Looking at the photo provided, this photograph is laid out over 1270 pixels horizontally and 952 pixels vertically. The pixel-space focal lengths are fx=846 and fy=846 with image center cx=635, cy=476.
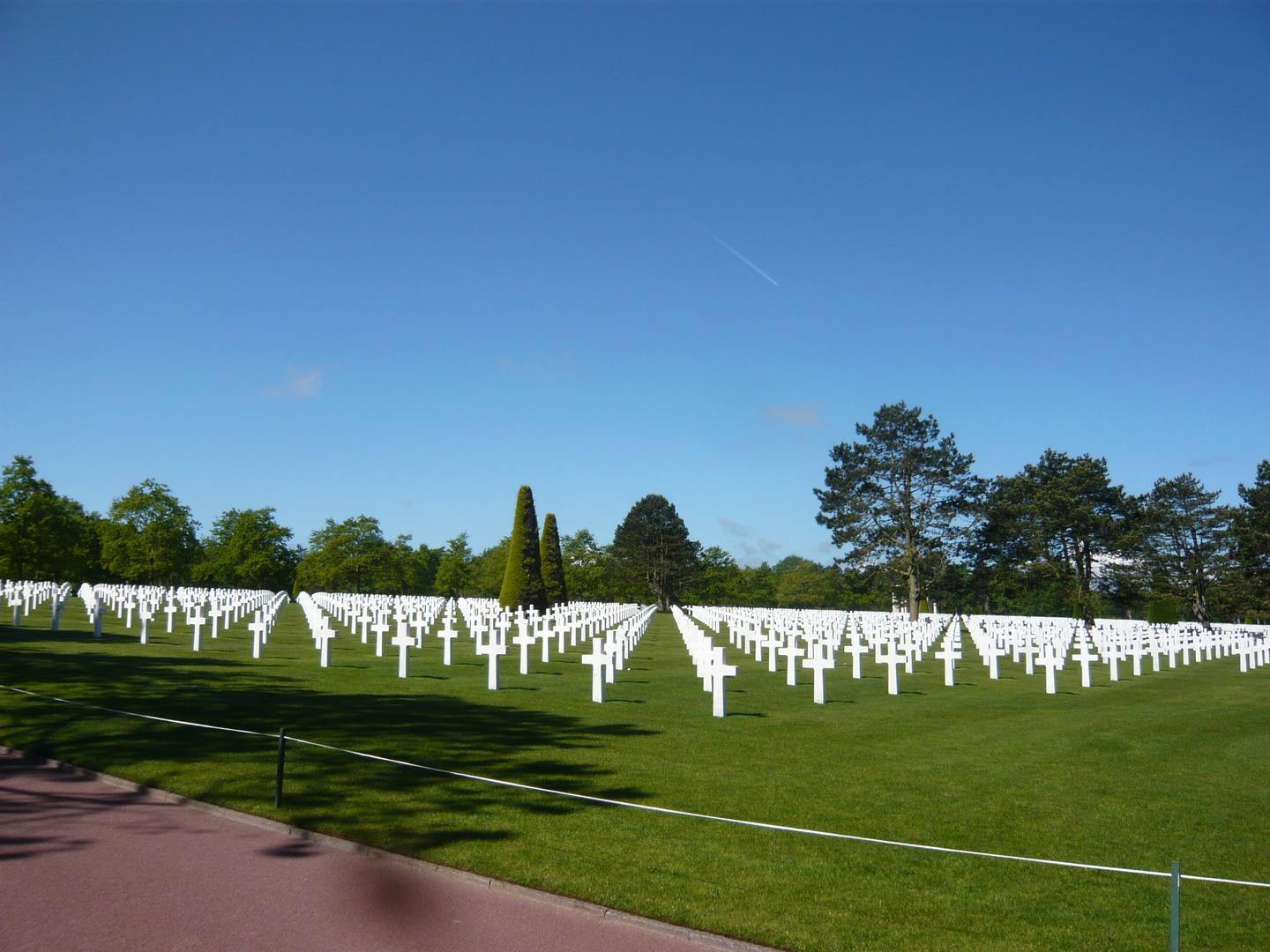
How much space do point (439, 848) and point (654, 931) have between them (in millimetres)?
1938

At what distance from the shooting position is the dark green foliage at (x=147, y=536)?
68562 millimetres

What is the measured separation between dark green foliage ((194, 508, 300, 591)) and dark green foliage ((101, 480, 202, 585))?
26.4 feet

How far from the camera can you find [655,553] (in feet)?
327

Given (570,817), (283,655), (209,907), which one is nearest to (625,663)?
(283,655)

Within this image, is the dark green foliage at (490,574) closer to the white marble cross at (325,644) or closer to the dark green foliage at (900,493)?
the dark green foliage at (900,493)

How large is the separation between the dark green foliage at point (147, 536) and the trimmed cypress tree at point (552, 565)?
35.2 metres

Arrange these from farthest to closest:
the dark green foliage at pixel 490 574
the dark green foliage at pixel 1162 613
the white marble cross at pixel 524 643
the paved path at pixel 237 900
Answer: the dark green foliage at pixel 490 574, the dark green foliage at pixel 1162 613, the white marble cross at pixel 524 643, the paved path at pixel 237 900

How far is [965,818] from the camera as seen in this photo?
7156mm

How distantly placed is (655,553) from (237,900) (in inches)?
3730

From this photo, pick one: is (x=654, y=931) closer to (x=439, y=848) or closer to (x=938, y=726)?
(x=439, y=848)

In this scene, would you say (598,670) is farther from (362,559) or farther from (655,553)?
(655,553)

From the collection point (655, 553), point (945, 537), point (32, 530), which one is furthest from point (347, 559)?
point (945, 537)

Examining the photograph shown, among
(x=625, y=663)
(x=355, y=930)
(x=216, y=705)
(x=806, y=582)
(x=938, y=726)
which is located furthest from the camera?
(x=806, y=582)

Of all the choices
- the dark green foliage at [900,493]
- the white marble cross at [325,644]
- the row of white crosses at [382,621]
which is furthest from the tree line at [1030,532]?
the white marble cross at [325,644]
